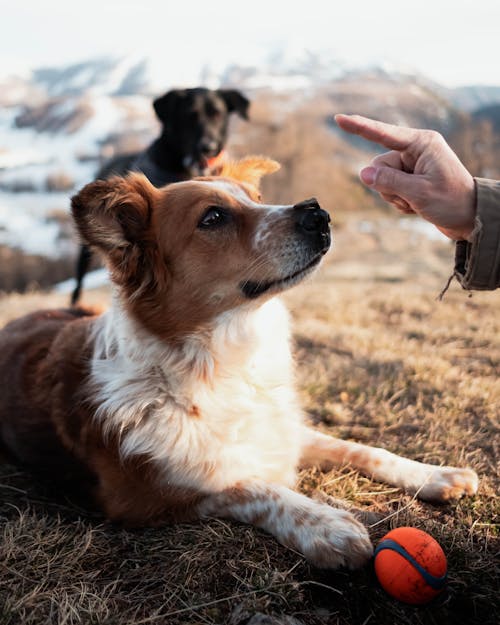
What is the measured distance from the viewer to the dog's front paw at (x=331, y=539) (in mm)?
2197

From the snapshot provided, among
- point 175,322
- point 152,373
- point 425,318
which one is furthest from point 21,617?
point 425,318

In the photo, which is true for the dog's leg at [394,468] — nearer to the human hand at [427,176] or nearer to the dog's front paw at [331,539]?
the dog's front paw at [331,539]

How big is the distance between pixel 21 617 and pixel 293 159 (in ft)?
89.1

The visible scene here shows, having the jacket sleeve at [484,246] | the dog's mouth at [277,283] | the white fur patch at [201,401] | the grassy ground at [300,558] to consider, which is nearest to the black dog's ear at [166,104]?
the grassy ground at [300,558]

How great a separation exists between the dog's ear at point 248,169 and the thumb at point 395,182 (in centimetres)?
102

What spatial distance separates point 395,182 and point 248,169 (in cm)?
126

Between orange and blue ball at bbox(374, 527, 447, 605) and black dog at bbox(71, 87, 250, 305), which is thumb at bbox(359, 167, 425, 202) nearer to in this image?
orange and blue ball at bbox(374, 527, 447, 605)

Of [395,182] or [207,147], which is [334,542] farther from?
[207,147]

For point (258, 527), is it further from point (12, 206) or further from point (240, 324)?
point (12, 206)

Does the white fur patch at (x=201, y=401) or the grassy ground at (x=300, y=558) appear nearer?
Answer: the grassy ground at (x=300, y=558)

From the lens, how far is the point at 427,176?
232 centimetres

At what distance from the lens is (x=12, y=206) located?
2328 centimetres

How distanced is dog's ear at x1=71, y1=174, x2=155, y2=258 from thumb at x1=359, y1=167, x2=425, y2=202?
113cm

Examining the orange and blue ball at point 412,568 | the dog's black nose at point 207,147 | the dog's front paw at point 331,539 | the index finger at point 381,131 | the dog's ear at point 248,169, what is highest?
the index finger at point 381,131
